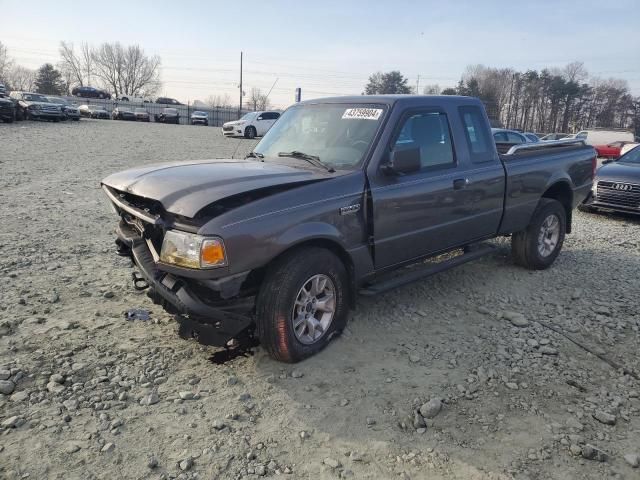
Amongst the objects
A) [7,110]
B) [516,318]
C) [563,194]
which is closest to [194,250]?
[516,318]

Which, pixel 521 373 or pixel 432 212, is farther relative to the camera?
pixel 432 212

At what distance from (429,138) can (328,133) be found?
960 millimetres

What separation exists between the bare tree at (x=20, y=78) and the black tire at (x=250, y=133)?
→ 86.1 meters

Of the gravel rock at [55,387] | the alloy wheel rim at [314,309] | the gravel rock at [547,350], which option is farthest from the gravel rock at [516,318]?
the gravel rock at [55,387]

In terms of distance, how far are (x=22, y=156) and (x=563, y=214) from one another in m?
13.9

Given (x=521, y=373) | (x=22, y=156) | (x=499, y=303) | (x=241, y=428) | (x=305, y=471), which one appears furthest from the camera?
(x=22, y=156)

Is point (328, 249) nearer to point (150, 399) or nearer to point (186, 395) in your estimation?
point (186, 395)

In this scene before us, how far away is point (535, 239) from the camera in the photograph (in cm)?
575

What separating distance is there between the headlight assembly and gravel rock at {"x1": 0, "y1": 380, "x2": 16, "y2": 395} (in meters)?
1.26

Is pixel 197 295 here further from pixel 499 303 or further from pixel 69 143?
pixel 69 143

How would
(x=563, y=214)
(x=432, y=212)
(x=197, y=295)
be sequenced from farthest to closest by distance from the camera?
(x=563, y=214), (x=432, y=212), (x=197, y=295)

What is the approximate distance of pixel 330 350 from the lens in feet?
12.4

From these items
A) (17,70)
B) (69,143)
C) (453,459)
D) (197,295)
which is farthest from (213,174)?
(17,70)

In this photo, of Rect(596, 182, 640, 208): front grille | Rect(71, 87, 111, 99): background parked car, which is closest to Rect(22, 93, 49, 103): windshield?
Rect(596, 182, 640, 208): front grille
